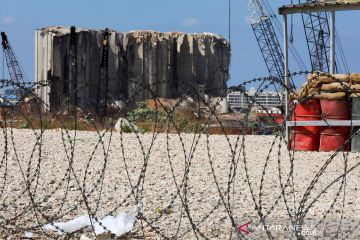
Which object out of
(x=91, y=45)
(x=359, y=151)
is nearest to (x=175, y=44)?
(x=91, y=45)

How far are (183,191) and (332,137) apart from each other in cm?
645

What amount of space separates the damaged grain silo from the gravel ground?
27.9m

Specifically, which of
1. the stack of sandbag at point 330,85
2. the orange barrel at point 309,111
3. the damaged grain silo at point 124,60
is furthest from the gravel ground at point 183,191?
the damaged grain silo at point 124,60

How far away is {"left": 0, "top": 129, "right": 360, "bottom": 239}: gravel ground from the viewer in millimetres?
6902

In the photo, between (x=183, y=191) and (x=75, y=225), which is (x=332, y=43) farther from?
(x=75, y=225)

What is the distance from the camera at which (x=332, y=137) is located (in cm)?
1315

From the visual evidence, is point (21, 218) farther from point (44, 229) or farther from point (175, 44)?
point (175, 44)

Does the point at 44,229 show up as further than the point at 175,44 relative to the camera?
No

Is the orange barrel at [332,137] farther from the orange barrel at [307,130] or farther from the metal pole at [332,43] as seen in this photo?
the metal pole at [332,43]

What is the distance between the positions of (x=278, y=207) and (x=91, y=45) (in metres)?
38.3

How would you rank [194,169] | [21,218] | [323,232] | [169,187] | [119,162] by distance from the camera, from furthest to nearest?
1. [119,162]
2. [194,169]
3. [169,187]
4. [21,218]
5. [323,232]

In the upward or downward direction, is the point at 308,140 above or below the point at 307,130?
below

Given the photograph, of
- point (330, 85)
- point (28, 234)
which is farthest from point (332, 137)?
point (28, 234)

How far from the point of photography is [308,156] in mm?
12883
